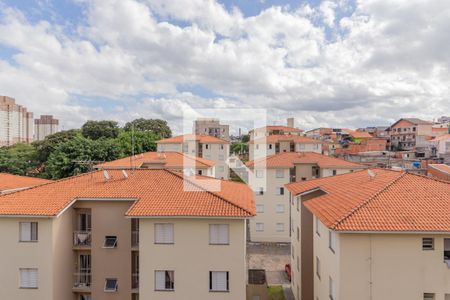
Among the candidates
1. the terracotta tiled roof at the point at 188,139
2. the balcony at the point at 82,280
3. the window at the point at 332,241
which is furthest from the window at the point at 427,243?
the terracotta tiled roof at the point at 188,139

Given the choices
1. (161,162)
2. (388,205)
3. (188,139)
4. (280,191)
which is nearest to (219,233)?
(388,205)

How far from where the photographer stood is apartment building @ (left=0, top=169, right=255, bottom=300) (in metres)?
16.7

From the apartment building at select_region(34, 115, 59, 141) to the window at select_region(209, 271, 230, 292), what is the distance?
5564 inches

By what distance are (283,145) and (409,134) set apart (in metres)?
52.2

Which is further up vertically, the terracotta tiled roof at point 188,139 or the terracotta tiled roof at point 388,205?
the terracotta tiled roof at point 188,139

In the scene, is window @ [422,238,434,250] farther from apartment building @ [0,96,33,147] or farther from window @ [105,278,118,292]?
apartment building @ [0,96,33,147]

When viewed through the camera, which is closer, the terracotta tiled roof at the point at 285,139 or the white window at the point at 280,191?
the white window at the point at 280,191

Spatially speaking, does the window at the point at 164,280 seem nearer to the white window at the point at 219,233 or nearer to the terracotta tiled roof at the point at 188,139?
the white window at the point at 219,233

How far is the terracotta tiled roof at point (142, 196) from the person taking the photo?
16719 mm

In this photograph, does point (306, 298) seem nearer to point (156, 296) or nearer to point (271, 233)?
point (156, 296)

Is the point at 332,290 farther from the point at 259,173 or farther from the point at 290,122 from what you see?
the point at 290,122

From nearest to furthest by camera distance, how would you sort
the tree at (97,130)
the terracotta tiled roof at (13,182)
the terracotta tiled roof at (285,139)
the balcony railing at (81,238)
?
the balcony railing at (81,238), the terracotta tiled roof at (13,182), the terracotta tiled roof at (285,139), the tree at (97,130)

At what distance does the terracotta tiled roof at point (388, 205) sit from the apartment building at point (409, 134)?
248ft

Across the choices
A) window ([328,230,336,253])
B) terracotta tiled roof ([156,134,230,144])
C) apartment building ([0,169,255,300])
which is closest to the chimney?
terracotta tiled roof ([156,134,230,144])
